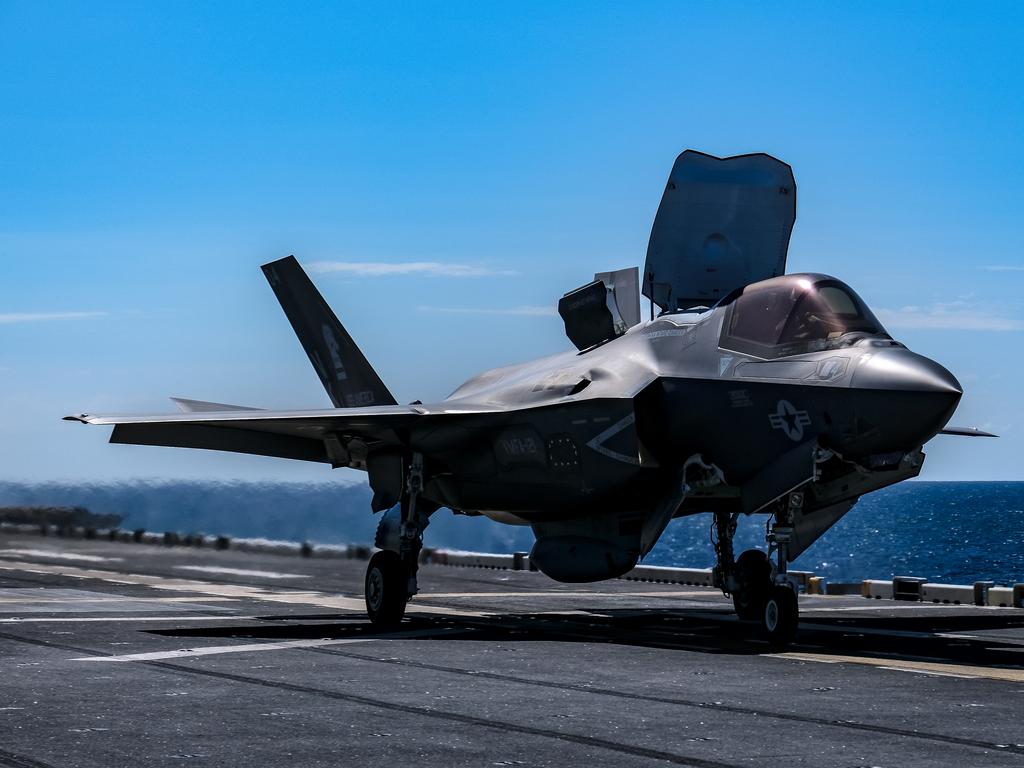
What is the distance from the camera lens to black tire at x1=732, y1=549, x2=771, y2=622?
18188mm

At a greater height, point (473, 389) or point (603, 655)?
point (473, 389)

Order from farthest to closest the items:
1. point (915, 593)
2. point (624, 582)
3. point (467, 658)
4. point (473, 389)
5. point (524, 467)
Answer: point (624, 582) → point (915, 593) → point (473, 389) → point (524, 467) → point (467, 658)

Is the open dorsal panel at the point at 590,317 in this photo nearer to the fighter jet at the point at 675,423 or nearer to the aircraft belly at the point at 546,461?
the fighter jet at the point at 675,423

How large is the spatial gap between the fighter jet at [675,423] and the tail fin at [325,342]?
6.78ft

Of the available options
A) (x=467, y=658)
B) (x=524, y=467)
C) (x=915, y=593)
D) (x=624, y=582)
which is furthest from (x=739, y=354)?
(x=624, y=582)

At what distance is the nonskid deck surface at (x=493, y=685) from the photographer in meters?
7.93

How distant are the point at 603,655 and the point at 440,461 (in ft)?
17.7

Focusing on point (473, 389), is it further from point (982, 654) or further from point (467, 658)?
point (982, 654)

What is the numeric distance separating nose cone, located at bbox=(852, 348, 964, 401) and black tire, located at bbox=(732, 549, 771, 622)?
17.2 feet

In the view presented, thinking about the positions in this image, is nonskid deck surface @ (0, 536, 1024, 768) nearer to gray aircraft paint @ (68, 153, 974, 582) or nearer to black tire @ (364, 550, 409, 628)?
black tire @ (364, 550, 409, 628)

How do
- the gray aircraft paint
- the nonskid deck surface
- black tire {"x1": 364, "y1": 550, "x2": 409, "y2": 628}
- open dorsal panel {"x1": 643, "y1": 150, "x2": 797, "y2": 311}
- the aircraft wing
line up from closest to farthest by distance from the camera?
the nonskid deck surface < the gray aircraft paint < the aircraft wing < black tire {"x1": 364, "y1": 550, "x2": 409, "y2": 628} < open dorsal panel {"x1": 643, "y1": 150, "x2": 797, "y2": 311}

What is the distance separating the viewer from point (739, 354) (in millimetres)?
14844

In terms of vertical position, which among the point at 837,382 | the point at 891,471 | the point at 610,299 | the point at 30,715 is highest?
the point at 610,299

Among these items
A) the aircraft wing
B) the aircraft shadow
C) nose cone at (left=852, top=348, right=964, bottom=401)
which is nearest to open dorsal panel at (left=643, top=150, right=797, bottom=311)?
the aircraft wing
